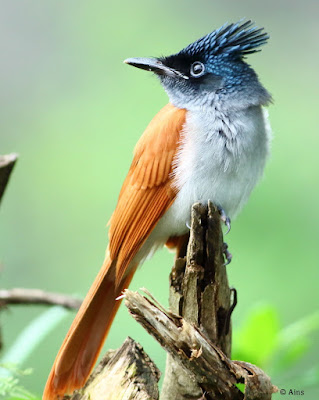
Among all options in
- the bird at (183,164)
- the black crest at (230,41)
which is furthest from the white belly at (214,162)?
the black crest at (230,41)

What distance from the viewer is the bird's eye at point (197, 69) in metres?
3.40

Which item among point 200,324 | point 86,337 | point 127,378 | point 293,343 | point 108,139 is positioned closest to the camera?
point 127,378

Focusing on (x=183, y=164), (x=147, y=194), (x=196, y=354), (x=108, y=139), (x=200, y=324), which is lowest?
(x=196, y=354)

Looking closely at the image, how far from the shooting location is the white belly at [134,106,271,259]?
3152mm

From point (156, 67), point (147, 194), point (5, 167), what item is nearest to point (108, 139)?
point (156, 67)

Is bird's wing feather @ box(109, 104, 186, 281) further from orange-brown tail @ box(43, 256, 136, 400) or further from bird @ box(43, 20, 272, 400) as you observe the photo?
orange-brown tail @ box(43, 256, 136, 400)

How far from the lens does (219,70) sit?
3.38 metres

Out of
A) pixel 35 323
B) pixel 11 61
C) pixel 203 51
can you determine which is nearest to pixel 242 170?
pixel 203 51

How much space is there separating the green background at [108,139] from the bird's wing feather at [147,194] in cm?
192

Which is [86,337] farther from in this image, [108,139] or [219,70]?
[108,139]

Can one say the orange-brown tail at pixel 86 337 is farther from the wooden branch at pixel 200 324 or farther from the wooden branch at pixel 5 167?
the wooden branch at pixel 5 167

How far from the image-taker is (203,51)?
340 cm

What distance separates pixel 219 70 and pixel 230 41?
0.17 metres

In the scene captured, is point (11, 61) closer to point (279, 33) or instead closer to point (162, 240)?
point (279, 33)
